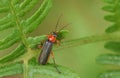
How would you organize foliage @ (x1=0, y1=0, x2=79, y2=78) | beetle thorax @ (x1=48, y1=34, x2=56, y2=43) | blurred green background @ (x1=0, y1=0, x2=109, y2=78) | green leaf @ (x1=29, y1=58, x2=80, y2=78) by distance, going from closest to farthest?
foliage @ (x1=0, y1=0, x2=79, y2=78) < green leaf @ (x1=29, y1=58, x2=80, y2=78) < beetle thorax @ (x1=48, y1=34, x2=56, y2=43) < blurred green background @ (x1=0, y1=0, x2=109, y2=78)

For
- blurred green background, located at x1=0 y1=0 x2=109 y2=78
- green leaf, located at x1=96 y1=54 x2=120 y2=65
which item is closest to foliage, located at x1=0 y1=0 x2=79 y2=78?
green leaf, located at x1=96 y1=54 x2=120 y2=65

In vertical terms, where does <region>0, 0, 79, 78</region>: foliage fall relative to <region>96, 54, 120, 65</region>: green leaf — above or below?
above

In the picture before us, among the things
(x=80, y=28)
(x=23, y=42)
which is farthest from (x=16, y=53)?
(x=80, y=28)

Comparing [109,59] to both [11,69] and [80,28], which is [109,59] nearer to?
[11,69]

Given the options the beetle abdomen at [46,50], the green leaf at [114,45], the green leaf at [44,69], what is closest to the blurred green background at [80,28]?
the green leaf at [114,45]

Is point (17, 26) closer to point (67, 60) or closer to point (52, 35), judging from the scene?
point (52, 35)

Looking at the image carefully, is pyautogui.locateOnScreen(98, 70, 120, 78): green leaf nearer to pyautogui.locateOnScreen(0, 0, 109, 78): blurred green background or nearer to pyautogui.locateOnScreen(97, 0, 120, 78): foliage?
pyautogui.locateOnScreen(97, 0, 120, 78): foliage
